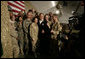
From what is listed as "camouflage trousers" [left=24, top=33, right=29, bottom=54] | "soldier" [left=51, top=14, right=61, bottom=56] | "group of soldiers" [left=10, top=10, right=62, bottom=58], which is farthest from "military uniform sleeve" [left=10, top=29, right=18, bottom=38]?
"soldier" [left=51, top=14, right=61, bottom=56]

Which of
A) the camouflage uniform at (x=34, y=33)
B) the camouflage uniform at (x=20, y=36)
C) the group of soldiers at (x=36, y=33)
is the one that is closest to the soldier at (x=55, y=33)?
the group of soldiers at (x=36, y=33)

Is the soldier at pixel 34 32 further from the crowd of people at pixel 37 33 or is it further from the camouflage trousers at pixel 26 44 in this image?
the camouflage trousers at pixel 26 44

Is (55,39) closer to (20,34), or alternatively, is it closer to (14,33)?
(20,34)

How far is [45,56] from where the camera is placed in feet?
17.8

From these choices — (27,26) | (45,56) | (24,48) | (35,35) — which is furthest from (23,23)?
(45,56)

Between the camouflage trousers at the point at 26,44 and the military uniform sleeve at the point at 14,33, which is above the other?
the military uniform sleeve at the point at 14,33

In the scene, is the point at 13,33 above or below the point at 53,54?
above

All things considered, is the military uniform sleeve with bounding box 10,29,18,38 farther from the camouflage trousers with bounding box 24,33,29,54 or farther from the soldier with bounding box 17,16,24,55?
the camouflage trousers with bounding box 24,33,29,54

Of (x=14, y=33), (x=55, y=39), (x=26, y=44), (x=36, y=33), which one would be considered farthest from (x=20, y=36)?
(x=55, y=39)

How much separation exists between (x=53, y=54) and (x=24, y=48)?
44.3 inches

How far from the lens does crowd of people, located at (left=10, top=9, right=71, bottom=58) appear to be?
5.22 m

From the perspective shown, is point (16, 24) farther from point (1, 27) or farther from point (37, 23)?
point (1, 27)

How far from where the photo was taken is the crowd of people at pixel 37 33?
5223 mm

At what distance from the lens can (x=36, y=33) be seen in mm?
5379
